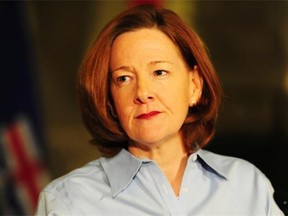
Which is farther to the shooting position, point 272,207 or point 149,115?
point 272,207

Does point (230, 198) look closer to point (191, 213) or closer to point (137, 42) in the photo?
point (191, 213)

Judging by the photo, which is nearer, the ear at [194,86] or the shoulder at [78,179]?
the shoulder at [78,179]

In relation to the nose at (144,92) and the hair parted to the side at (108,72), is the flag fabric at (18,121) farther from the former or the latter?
the nose at (144,92)

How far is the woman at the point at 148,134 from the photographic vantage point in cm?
121

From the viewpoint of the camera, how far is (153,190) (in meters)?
1.24

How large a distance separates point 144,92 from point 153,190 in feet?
0.83

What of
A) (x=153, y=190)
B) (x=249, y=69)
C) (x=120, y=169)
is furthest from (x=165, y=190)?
(x=249, y=69)

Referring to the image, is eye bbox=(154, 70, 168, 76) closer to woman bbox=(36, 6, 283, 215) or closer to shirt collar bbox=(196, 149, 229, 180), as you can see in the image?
woman bbox=(36, 6, 283, 215)

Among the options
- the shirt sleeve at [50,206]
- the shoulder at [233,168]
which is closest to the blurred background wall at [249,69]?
the shoulder at [233,168]

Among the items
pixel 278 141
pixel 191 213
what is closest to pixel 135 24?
pixel 191 213

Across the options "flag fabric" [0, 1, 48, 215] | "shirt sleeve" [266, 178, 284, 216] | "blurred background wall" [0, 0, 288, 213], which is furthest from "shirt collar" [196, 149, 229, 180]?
"flag fabric" [0, 1, 48, 215]

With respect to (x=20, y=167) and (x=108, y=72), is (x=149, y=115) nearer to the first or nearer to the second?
(x=108, y=72)

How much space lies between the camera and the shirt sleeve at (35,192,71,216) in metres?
1.16

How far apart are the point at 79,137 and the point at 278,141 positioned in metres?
0.96
